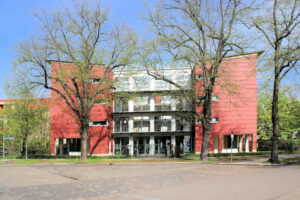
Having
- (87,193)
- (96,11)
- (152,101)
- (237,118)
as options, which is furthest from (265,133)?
(87,193)

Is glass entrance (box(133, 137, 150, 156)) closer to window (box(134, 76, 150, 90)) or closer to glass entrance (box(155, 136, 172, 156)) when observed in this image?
glass entrance (box(155, 136, 172, 156))

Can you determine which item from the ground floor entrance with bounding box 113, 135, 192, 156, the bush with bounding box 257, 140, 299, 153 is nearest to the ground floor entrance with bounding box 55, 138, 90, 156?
the ground floor entrance with bounding box 113, 135, 192, 156

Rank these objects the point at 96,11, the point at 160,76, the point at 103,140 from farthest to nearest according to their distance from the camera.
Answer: the point at 103,140, the point at 96,11, the point at 160,76

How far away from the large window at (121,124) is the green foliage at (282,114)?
68.9 feet

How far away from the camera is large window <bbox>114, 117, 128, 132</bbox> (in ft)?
116

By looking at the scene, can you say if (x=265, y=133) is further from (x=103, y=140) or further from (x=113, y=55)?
(x=113, y=55)

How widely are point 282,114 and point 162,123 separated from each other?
60.4 feet

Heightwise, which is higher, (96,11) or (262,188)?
(96,11)

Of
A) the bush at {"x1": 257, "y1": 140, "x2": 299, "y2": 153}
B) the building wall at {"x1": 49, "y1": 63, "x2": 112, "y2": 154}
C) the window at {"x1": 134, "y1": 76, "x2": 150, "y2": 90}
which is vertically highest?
the window at {"x1": 134, "y1": 76, "x2": 150, "y2": 90}

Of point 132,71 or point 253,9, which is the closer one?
point 253,9

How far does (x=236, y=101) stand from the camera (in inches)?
1297

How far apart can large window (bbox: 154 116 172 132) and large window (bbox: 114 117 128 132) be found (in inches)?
152

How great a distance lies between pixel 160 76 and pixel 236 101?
46.1 ft

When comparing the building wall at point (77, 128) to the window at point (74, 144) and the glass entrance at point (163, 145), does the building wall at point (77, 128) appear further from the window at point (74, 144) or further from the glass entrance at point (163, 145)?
the glass entrance at point (163, 145)
